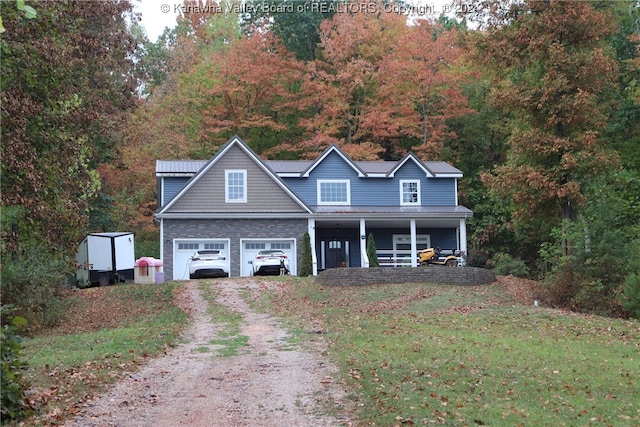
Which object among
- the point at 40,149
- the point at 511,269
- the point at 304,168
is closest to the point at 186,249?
the point at 304,168

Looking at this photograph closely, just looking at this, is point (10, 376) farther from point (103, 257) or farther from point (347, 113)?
point (347, 113)

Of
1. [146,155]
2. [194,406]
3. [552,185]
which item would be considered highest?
[146,155]

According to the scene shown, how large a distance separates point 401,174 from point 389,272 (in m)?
10.8

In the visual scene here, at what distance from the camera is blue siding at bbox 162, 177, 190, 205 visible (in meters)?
34.4

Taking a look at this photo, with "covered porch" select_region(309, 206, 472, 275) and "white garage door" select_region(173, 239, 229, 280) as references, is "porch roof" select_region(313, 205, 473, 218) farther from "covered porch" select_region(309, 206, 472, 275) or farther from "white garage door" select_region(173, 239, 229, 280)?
"white garage door" select_region(173, 239, 229, 280)

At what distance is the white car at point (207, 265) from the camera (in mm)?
30281

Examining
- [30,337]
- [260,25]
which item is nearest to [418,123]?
[260,25]

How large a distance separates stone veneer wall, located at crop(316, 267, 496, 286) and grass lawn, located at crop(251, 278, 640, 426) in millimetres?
3015

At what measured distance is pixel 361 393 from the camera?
10273 mm

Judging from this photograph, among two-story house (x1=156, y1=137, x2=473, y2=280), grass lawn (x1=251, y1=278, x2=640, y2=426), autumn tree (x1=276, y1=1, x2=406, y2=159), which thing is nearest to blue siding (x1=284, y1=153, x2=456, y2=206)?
two-story house (x1=156, y1=137, x2=473, y2=280)

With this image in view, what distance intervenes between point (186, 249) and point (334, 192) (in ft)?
24.2

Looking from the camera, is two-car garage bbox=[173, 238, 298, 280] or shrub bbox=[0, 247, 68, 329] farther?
two-car garage bbox=[173, 238, 298, 280]

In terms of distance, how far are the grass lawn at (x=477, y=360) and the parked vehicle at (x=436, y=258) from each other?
9197 mm

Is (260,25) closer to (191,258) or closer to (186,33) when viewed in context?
(186,33)
